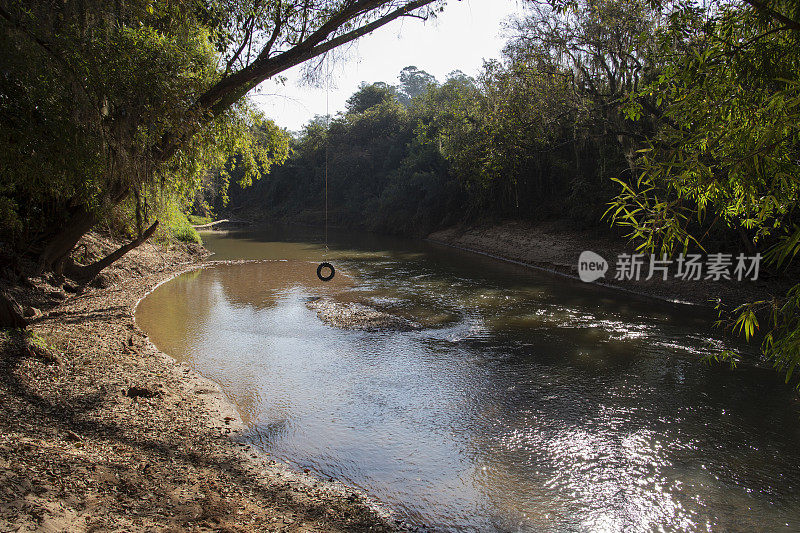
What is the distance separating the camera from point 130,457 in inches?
163

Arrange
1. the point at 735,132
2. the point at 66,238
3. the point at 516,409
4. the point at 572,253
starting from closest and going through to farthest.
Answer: the point at 735,132 → the point at 516,409 → the point at 66,238 → the point at 572,253

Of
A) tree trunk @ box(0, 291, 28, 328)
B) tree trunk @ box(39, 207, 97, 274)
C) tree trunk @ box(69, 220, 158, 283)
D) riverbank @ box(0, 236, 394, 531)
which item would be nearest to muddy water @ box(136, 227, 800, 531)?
riverbank @ box(0, 236, 394, 531)

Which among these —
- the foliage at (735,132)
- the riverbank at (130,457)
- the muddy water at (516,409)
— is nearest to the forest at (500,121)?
the foliage at (735,132)

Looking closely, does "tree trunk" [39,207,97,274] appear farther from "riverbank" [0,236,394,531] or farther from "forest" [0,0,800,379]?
"riverbank" [0,236,394,531]

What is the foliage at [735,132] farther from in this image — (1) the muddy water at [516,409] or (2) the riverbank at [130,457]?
(2) the riverbank at [130,457]

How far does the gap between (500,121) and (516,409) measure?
14.9 m

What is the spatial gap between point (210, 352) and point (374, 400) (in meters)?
3.39

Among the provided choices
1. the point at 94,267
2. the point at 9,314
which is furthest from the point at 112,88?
the point at 94,267

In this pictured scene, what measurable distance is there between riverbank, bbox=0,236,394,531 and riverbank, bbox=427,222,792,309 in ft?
31.9

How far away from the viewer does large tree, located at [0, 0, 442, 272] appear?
568 centimetres

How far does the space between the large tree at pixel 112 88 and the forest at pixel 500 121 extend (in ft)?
0.09

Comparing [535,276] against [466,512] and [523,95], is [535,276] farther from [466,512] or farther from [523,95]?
[466,512]

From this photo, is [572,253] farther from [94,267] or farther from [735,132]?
[735,132]

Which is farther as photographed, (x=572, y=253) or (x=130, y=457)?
(x=572, y=253)
